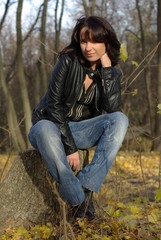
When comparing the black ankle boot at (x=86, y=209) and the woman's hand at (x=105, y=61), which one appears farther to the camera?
the woman's hand at (x=105, y=61)

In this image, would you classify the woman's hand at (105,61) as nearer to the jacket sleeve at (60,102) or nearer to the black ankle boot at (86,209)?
the jacket sleeve at (60,102)

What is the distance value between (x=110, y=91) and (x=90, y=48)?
0.35m

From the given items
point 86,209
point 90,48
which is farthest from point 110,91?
point 86,209

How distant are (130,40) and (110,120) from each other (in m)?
21.8

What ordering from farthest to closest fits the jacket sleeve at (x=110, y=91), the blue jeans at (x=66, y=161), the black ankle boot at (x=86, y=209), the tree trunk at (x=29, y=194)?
the tree trunk at (x=29, y=194)
the jacket sleeve at (x=110, y=91)
the black ankle boot at (x=86, y=209)
the blue jeans at (x=66, y=161)

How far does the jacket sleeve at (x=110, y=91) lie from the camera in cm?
302

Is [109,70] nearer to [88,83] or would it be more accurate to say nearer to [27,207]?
[88,83]

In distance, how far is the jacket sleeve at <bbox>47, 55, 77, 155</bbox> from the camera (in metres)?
2.88

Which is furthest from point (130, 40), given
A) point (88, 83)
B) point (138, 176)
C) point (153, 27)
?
point (88, 83)

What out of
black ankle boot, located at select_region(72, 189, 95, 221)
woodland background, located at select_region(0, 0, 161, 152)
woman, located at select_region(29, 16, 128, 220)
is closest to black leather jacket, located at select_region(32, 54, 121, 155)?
woman, located at select_region(29, 16, 128, 220)

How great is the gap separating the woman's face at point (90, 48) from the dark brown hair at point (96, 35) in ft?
0.09

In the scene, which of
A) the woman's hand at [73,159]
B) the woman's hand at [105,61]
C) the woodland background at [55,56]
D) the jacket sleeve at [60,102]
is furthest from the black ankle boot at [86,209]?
the woodland background at [55,56]

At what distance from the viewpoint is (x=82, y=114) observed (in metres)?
3.16

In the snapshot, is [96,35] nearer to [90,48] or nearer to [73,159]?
[90,48]
